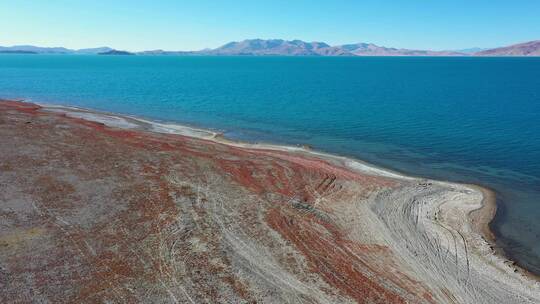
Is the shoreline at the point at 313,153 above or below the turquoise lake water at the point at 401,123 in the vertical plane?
above

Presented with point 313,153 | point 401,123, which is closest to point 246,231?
point 313,153

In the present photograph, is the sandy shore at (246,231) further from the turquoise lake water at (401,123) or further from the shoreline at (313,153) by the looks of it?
the turquoise lake water at (401,123)

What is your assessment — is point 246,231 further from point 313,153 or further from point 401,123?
point 401,123

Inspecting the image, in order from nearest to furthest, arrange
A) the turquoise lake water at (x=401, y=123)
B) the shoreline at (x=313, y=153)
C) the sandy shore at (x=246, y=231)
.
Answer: the sandy shore at (x=246, y=231) → the shoreline at (x=313, y=153) → the turquoise lake water at (x=401, y=123)

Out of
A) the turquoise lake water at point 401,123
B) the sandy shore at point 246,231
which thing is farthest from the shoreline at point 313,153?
the turquoise lake water at point 401,123

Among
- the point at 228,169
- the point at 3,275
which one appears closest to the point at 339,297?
the point at 3,275

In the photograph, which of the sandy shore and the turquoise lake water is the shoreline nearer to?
the sandy shore

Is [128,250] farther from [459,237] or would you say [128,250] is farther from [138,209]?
[459,237]
